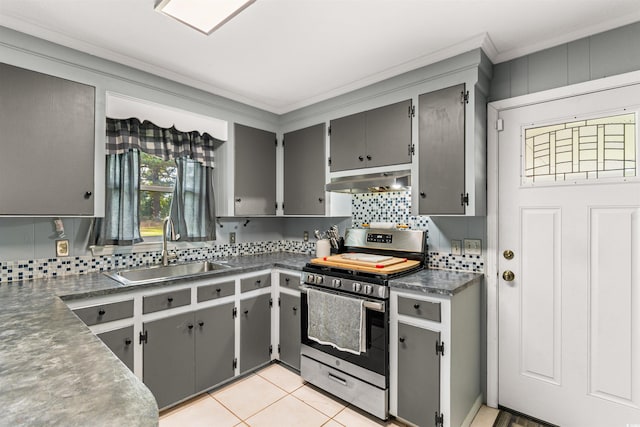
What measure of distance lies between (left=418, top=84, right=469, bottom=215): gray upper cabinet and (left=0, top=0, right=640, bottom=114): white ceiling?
0.30m

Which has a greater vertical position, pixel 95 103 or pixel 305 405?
pixel 95 103

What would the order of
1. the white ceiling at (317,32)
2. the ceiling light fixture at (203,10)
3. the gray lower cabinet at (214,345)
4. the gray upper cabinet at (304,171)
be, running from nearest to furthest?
the ceiling light fixture at (203,10) < the white ceiling at (317,32) < the gray lower cabinet at (214,345) < the gray upper cabinet at (304,171)

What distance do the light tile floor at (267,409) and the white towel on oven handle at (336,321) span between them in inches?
16.9

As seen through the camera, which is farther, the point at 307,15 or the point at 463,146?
the point at 463,146

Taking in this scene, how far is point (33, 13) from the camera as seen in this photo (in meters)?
1.80

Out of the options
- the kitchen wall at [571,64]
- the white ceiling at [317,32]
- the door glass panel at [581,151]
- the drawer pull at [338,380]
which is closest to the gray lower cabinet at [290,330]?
the drawer pull at [338,380]

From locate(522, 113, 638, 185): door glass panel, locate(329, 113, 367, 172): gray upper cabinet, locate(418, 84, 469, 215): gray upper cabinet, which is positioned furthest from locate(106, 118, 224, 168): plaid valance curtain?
locate(522, 113, 638, 185): door glass panel

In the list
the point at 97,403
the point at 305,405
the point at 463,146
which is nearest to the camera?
the point at 97,403

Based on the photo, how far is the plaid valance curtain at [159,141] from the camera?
2.47 meters

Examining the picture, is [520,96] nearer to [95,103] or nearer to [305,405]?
[305,405]

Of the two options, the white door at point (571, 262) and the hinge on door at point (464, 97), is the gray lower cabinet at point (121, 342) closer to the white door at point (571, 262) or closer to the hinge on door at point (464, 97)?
the white door at point (571, 262)

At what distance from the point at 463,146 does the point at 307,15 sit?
129cm

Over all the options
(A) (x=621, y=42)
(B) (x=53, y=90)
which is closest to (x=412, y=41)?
(A) (x=621, y=42)

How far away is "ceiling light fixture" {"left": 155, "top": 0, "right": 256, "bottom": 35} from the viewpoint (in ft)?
5.07
